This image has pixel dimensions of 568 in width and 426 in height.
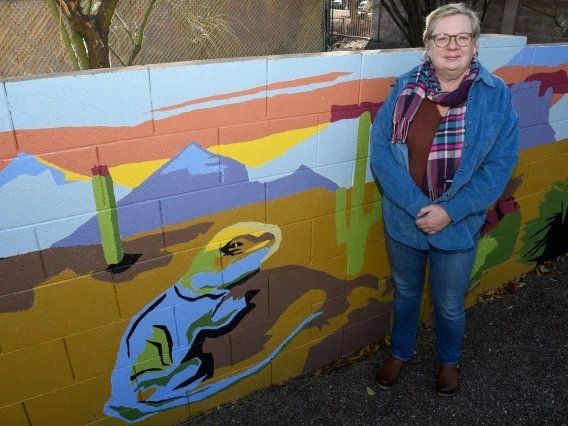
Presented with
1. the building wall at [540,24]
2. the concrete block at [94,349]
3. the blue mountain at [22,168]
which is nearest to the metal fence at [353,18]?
the building wall at [540,24]

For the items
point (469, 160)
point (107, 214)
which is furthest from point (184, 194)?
point (469, 160)

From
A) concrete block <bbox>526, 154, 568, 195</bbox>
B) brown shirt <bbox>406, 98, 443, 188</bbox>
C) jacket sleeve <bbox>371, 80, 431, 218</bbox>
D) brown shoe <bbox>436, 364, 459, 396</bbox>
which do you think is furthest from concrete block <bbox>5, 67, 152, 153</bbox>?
concrete block <bbox>526, 154, 568, 195</bbox>

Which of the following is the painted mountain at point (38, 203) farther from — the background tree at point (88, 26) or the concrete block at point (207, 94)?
the background tree at point (88, 26)

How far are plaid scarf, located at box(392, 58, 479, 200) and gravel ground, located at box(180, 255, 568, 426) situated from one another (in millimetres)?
1235

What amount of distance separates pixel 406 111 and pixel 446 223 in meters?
0.53

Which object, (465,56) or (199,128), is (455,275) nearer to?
(465,56)

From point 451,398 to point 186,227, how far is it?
170cm

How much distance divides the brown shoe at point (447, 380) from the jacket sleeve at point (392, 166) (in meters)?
0.98

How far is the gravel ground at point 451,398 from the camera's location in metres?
2.60

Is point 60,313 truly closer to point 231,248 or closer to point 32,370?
point 32,370

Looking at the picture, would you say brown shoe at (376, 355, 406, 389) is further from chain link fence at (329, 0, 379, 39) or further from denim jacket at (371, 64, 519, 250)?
chain link fence at (329, 0, 379, 39)

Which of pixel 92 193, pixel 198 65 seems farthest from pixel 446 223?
pixel 92 193

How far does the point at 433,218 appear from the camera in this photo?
2250 mm

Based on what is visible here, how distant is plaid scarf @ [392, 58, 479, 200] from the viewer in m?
2.17
